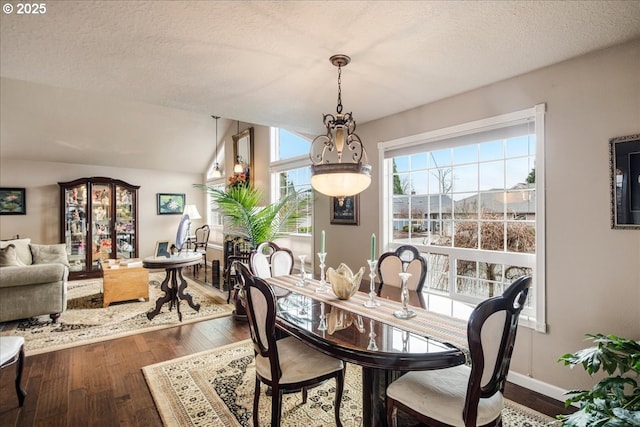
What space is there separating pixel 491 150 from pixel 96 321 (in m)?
4.74

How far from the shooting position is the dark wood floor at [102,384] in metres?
2.12

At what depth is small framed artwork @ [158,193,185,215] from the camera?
757 centimetres

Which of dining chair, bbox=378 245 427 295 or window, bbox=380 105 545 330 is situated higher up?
window, bbox=380 105 545 330

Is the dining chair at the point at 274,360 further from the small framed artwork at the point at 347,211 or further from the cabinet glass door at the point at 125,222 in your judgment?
the cabinet glass door at the point at 125,222

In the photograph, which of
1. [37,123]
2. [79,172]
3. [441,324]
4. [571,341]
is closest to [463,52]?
[441,324]

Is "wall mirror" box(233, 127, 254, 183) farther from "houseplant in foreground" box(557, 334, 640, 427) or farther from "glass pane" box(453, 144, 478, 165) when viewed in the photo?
"houseplant in foreground" box(557, 334, 640, 427)

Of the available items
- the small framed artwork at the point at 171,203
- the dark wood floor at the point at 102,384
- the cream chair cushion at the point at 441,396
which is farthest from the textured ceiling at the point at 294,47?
the small framed artwork at the point at 171,203

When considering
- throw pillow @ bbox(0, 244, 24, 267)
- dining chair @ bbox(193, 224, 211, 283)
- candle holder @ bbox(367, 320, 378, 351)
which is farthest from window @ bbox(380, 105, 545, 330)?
dining chair @ bbox(193, 224, 211, 283)

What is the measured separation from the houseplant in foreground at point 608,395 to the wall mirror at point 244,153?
17.5ft

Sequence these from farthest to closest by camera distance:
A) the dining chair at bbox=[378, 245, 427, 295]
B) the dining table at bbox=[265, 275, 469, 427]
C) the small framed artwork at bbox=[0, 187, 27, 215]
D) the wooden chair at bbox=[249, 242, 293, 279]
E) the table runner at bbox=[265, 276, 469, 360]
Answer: the small framed artwork at bbox=[0, 187, 27, 215], the wooden chair at bbox=[249, 242, 293, 279], the dining chair at bbox=[378, 245, 427, 295], the table runner at bbox=[265, 276, 469, 360], the dining table at bbox=[265, 275, 469, 427]

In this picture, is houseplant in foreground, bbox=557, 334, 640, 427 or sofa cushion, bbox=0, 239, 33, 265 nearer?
houseplant in foreground, bbox=557, 334, 640, 427

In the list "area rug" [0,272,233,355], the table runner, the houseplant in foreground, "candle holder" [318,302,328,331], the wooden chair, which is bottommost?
"area rug" [0,272,233,355]

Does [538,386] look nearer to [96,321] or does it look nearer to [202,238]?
[96,321]

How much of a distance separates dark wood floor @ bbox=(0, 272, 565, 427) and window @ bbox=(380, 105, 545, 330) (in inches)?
34.8
